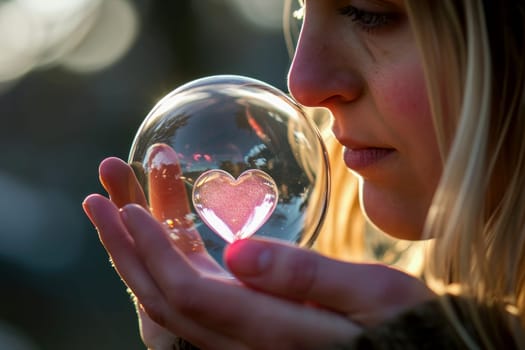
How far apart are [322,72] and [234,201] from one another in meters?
0.33

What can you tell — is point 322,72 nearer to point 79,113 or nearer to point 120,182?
point 120,182

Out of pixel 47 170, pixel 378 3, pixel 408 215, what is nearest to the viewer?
pixel 378 3

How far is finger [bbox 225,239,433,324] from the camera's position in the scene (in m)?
1.05

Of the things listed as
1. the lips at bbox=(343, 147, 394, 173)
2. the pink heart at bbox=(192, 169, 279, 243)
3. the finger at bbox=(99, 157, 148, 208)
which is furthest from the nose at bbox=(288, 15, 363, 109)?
the finger at bbox=(99, 157, 148, 208)

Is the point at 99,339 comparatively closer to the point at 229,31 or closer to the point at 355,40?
the point at 229,31

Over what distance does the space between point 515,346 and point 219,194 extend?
1.81ft

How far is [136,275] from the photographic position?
47.9 inches

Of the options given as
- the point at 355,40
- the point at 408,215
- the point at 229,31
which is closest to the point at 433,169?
the point at 408,215

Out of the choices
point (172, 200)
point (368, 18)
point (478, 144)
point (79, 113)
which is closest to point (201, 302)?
point (172, 200)

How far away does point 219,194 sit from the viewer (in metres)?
1.36

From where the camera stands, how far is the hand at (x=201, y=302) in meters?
1.08

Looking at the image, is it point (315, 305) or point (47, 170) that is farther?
point (47, 170)

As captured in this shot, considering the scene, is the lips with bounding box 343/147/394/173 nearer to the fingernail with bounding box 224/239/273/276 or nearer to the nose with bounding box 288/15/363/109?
the nose with bounding box 288/15/363/109

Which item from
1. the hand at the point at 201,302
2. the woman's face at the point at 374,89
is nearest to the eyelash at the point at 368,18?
the woman's face at the point at 374,89
